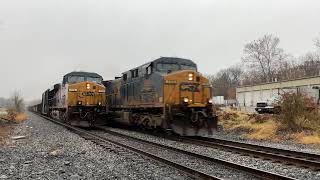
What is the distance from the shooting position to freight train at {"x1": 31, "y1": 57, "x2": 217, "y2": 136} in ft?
48.8

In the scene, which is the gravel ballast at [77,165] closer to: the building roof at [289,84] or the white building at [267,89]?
the white building at [267,89]

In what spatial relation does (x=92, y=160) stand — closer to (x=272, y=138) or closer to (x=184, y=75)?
(x=184, y=75)

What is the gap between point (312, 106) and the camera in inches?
649

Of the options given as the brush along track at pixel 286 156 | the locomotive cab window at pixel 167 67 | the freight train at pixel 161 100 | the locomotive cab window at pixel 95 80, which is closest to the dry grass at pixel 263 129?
the freight train at pixel 161 100


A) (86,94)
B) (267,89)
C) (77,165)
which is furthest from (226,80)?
(77,165)

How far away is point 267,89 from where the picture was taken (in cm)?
4766

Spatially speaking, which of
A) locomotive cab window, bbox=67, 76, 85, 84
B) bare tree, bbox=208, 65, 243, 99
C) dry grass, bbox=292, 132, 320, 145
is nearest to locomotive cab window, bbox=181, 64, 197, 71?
dry grass, bbox=292, 132, 320, 145

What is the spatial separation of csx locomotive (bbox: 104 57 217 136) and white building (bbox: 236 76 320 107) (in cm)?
2330

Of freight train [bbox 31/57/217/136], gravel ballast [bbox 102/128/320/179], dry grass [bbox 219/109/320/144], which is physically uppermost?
freight train [bbox 31/57/217/136]

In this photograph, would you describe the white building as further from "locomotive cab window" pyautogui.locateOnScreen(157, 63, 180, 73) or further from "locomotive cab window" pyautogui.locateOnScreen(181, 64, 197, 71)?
"locomotive cab window" pyautogui.locateOnScreen(157, 63, 180, 73)

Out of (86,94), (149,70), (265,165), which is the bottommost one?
(265,165)

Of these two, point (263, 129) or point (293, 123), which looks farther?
point (263, 129)

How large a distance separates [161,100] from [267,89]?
116 ft

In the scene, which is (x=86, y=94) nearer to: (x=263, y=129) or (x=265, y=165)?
(x=263, y=129)
